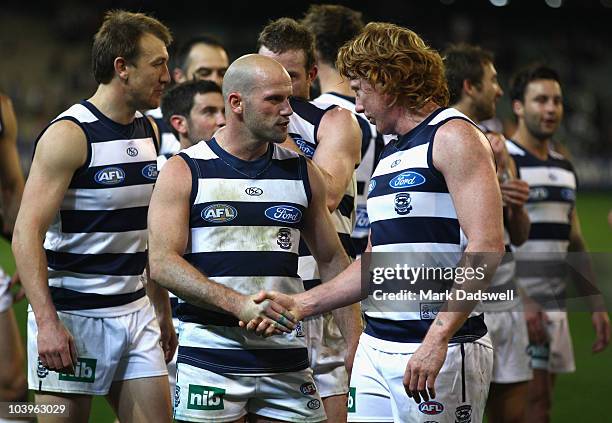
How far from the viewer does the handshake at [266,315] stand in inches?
164

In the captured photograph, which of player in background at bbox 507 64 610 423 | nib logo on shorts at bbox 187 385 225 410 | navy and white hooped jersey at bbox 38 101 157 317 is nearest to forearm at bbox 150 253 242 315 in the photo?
nib logo on shorts at bbox 187 385 225 410

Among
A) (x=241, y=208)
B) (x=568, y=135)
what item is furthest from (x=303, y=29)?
(x=568, y=135)

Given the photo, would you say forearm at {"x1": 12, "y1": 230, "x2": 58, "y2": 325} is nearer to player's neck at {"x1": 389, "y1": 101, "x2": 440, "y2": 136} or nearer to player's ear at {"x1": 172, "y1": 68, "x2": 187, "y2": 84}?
player's neck at {"x1": 389, "y1": 101, "x2": 440, "y2": 136}

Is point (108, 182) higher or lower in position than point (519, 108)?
lower

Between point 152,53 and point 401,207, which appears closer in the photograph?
point 401,207

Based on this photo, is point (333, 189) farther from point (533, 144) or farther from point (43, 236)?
point (533, 144)

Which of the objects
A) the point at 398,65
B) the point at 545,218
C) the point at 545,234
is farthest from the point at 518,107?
the point at 398,65

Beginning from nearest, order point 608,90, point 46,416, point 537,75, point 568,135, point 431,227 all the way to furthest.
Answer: point 431,227 → point 46,416 → point 537,75 → point 568,135 → point 608,90

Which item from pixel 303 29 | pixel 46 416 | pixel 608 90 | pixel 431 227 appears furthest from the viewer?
pixel 608 90

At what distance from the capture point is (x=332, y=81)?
6.32 m

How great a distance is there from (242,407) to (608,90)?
35.3 m

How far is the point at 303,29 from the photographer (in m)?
5.73

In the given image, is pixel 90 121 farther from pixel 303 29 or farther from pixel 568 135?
pixel 568 135

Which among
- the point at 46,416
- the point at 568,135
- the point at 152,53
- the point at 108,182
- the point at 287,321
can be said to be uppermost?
the point at 568,135
